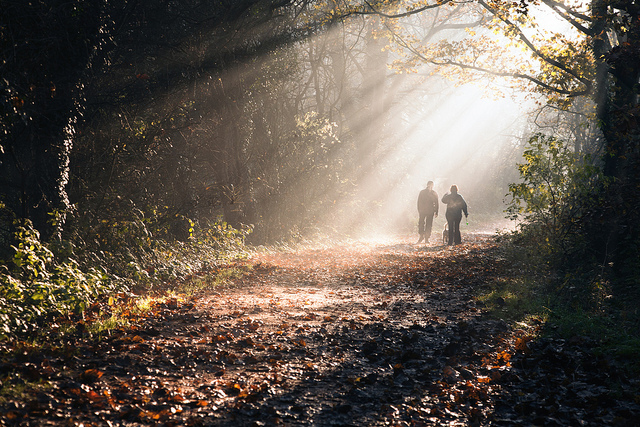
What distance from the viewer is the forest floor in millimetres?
3627

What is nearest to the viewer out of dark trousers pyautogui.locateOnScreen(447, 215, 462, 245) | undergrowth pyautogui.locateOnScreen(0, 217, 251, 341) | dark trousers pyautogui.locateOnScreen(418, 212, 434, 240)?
undergrowth pyautogui.locateOnScreen(0, 217, 251, 341)

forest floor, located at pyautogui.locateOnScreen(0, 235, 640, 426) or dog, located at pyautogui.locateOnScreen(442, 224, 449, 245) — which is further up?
dog, located at pyautogui.locateOnScreen(442, 224, 449, 245)

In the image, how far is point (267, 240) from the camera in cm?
1561

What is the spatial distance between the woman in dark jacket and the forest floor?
9.74m

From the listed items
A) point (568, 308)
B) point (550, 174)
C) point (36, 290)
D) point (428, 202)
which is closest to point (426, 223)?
point (428, 202)

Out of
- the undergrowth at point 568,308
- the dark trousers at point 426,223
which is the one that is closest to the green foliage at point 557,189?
the undergrowth at point 568,308

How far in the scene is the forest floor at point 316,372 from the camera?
3.63 meters

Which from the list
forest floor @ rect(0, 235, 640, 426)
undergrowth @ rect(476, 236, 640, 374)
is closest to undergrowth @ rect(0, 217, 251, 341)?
forest floor @ rect(0, 235, 640, 426)

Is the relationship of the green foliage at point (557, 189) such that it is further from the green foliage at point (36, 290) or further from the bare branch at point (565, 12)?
the green foliage at point (36, 290)

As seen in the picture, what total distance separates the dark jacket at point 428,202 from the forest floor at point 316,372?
37.8ft

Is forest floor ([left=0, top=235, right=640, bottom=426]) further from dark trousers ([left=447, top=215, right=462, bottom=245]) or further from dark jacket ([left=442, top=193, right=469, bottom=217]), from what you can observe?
dark trousers ([left=447, top=215, right=462, bottom=245])

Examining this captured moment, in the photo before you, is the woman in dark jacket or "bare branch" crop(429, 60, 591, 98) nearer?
"bare branch" crop(429, 60, 591, 98)

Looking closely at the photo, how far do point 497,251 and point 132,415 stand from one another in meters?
11.8

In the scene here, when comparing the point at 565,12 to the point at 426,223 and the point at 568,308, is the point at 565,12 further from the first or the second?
→ the point at 426,223
